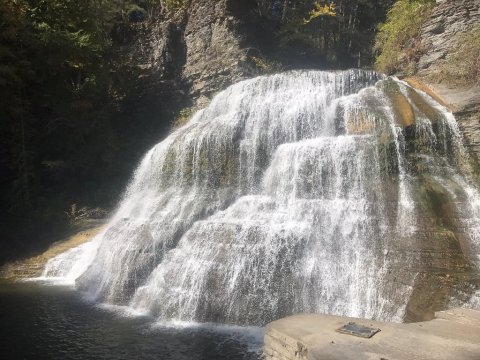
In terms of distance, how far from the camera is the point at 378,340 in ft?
20.6

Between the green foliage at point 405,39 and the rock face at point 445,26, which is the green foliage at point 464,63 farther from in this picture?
the green foliage at point 405,39

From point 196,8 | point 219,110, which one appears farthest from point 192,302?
point 196,8

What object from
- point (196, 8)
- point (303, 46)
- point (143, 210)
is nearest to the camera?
point (143, 210)

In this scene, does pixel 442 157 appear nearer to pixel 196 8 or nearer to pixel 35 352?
pixel 35 352

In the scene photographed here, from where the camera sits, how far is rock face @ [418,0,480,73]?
1895cm

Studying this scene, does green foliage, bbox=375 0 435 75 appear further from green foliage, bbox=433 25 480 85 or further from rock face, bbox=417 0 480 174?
green foliage, bbox=433 25 480 85

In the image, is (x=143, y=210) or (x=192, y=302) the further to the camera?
(x=143, y=210)

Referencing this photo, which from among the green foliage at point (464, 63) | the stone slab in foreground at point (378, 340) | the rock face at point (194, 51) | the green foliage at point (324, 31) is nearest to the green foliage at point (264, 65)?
the rock face at point (194, 51)

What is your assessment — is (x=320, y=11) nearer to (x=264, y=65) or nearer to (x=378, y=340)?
(x=264, y=65)

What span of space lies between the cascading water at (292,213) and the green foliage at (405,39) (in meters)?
4.07

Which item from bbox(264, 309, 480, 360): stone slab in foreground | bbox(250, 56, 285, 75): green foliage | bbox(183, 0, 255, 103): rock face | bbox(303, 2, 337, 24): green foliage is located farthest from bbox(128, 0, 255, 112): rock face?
bbox(264, 309, 480, 360): stone slab in foreground

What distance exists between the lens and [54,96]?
23.7 metres

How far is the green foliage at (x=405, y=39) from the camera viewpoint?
20.9m

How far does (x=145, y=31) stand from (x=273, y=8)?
13.5m
